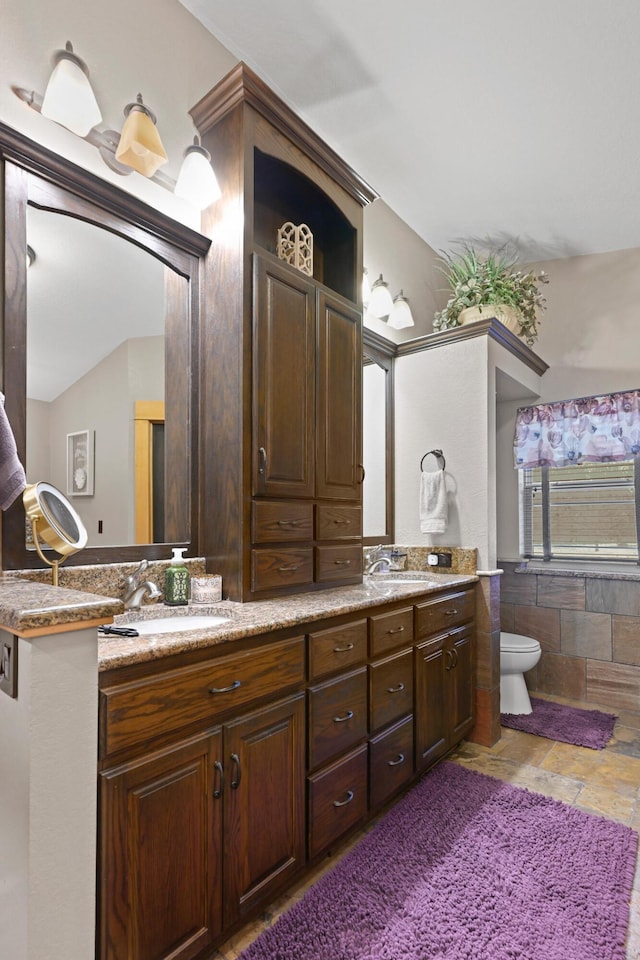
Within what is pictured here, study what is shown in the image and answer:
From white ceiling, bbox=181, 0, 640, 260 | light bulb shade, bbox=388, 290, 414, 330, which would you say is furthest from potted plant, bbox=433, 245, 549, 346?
white ceiling, bbox=181, 0, 640, 260

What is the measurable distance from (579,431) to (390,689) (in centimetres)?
235

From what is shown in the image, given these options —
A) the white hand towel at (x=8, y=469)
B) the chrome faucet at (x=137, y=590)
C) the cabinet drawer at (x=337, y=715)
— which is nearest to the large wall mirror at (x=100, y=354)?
the chrome faucet at (x=137, y=590)

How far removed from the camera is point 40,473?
161cm

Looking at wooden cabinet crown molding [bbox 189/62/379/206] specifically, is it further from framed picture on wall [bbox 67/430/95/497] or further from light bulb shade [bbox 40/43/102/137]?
framed picture on wall [bbox 67/430/95/497]

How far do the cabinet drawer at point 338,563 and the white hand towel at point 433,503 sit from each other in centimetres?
63

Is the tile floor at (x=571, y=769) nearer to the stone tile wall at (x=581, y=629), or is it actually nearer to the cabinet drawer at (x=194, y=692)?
the stone tile wall at (x=581, y=629)

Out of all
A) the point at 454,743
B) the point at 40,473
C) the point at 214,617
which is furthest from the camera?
the point at 454,743

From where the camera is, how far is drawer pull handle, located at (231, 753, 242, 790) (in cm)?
137

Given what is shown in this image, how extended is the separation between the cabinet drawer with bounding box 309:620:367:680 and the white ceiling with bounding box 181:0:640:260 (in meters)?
2.36

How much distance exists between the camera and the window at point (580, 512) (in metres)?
3.33

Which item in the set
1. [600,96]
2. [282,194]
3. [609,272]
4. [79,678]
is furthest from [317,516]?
[609,272]

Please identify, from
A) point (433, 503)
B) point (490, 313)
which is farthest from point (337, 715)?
point (490, 313)

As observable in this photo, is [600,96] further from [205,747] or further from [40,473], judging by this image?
[205,747]

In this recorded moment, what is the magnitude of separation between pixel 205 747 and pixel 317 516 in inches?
41.2
